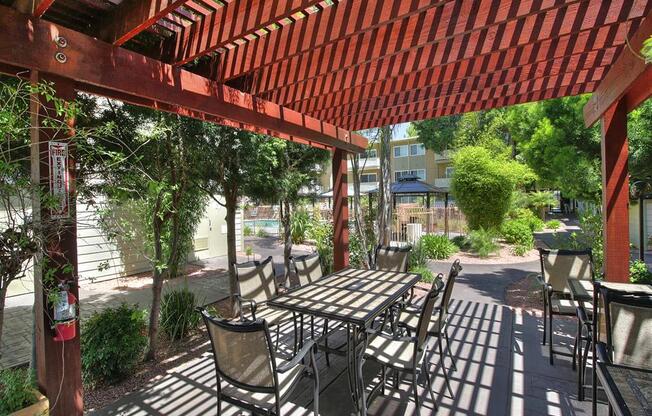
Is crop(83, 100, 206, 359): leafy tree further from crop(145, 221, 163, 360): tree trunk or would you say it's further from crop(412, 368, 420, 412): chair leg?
crop(412, 368, 420, 412): chair leg

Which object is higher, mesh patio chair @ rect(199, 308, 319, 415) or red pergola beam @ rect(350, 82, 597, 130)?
red pergola beam @ rect(350, 82, 597, 130)

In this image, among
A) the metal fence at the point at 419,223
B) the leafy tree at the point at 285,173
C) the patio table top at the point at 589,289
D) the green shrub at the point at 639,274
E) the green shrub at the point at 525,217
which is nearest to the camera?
the patio table top at the point at 589,289

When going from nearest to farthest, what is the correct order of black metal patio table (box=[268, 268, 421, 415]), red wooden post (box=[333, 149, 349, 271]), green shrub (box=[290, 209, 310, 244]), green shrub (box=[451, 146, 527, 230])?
black metal patio table (box=[268, 268, 421, 415]) < red wooden post (box=[333, 149, 349, 271]) < green shrub (box=[451, 146, 527, 230]) < green shrub (box=[290, 209, 310, 244])

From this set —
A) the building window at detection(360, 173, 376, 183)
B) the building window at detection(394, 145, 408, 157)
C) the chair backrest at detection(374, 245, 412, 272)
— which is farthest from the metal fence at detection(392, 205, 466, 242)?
the building window at detection(360, 173, 376, 183)

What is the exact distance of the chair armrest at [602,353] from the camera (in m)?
1.99

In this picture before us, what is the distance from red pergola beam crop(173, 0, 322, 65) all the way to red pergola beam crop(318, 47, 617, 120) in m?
1.75

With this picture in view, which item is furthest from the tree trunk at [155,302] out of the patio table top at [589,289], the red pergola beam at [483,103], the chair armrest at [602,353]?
the patio table top at [589,289]

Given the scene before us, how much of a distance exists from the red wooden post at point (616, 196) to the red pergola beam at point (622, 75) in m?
0.19

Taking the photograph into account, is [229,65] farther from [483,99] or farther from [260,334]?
[483,99]

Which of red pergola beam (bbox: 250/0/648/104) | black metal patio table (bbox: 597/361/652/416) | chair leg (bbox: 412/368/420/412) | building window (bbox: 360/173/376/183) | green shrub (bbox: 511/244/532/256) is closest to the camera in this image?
black metal patio table (bbox: 597/361/652/416)

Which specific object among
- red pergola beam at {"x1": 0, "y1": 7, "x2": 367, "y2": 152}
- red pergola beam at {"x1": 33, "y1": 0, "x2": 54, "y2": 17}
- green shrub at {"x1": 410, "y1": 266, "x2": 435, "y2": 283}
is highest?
red pergola beam at {"x1": 33, "y1": 0, "x2": 54, "y2": 17}

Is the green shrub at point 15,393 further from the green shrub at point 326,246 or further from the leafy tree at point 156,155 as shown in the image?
the green shrub at point 326,246

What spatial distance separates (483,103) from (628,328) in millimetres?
2871

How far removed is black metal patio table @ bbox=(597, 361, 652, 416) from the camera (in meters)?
1.39
